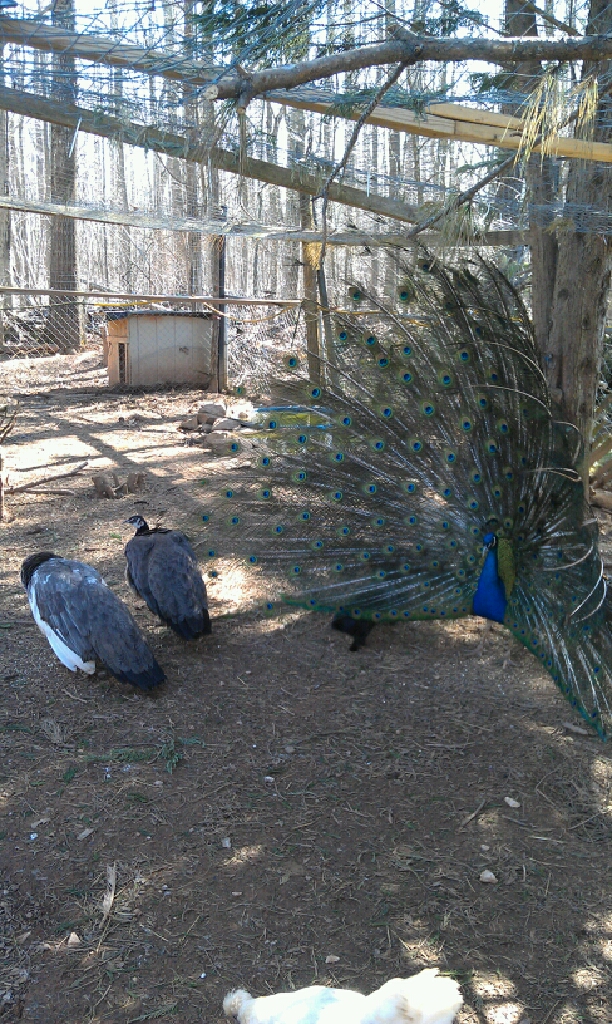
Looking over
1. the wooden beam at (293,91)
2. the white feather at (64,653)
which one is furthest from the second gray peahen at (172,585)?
the wooden beam at (293,91)

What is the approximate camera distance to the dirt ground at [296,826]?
2746 mm

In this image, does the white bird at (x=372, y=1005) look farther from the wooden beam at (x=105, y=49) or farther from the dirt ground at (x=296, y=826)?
the wooden beam at (x=105, y=49)

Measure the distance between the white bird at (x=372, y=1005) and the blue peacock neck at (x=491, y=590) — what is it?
8.24ft

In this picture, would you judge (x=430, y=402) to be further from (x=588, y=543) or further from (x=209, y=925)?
(x=209, y=925)

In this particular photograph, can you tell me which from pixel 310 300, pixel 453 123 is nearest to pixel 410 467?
pixel 310 300

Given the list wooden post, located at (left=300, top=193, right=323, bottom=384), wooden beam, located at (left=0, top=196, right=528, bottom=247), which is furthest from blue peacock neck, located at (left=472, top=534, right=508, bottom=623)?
wooden beam, located at (left=0, top=196, right=528, bottom=247)

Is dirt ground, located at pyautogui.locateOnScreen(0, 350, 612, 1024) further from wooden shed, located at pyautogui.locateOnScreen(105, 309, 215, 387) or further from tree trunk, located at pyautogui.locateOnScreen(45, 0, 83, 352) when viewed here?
tree trunk, located at pyautogui.locateOnScreen(45, 0, 83, 352)

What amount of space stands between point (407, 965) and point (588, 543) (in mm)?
2228

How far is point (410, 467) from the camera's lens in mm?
4875

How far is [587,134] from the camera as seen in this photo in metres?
4.61

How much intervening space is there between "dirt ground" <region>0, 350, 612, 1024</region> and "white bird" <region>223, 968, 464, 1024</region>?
0.45 meters

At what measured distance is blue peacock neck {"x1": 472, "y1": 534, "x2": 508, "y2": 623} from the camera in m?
4.50

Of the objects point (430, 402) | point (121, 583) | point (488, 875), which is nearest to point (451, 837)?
point (488, 875)

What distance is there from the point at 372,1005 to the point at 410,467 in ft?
10.6
